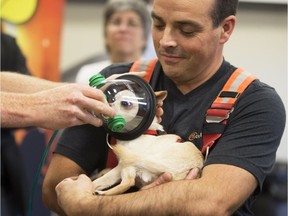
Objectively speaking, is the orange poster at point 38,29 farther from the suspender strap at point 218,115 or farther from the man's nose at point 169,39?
the suspender strap at point 218,115

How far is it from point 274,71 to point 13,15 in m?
2.27

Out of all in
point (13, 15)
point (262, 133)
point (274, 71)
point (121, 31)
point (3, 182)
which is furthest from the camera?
point (13, 15)

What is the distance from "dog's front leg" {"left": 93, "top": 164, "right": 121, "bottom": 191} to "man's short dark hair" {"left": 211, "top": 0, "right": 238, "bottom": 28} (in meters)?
0.60

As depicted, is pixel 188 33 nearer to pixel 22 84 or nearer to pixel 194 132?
pixel 194 132

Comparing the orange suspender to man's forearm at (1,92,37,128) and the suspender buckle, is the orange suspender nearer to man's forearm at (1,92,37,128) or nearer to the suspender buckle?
the suspender buckle

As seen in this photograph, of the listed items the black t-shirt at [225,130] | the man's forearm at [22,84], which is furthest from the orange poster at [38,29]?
the black t-shirt at [225,130]

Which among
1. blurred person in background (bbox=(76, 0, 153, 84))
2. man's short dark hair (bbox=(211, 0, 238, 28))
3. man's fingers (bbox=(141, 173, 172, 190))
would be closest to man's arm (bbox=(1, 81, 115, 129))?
man's fingers (bbox=(141, 173, 172, 190))

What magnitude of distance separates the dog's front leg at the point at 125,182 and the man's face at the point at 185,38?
40 cm

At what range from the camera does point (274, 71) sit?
11.6 ft

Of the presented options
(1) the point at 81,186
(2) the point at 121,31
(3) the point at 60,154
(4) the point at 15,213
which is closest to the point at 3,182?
(4) the point at 15,213

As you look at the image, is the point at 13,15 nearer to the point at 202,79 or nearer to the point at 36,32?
the point at 36,32

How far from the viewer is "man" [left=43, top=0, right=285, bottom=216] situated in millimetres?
1434

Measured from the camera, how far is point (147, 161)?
1495mm

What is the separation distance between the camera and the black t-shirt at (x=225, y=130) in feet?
5.03
